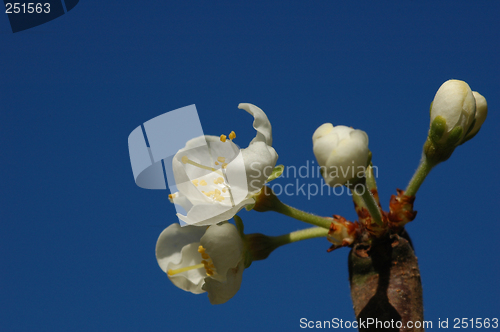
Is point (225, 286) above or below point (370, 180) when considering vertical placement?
below

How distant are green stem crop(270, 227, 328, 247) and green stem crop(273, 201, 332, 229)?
3 centimetres

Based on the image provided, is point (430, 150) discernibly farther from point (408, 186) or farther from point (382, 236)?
point (382, 236)

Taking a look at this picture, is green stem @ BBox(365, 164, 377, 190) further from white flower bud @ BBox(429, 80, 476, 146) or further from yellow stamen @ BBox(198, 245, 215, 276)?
yellow stamen @ BBox(198, 245, 215, 276)

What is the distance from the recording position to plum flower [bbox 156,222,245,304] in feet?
4.12

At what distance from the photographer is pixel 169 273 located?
1.38 meters

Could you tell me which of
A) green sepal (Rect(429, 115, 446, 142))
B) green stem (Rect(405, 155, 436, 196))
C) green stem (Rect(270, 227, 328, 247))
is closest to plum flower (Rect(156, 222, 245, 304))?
green stem (Rect(270, 227, 328, 247))

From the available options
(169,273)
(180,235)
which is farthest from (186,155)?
(169,273)

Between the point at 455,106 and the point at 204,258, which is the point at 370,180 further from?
the point at 204,258

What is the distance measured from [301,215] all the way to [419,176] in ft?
1.29

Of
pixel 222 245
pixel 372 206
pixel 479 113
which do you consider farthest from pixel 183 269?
pixel 479 113

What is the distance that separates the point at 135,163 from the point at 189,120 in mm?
249

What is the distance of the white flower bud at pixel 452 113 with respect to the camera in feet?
4.25

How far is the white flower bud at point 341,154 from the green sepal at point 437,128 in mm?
315

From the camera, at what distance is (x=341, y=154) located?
3.60 ft
